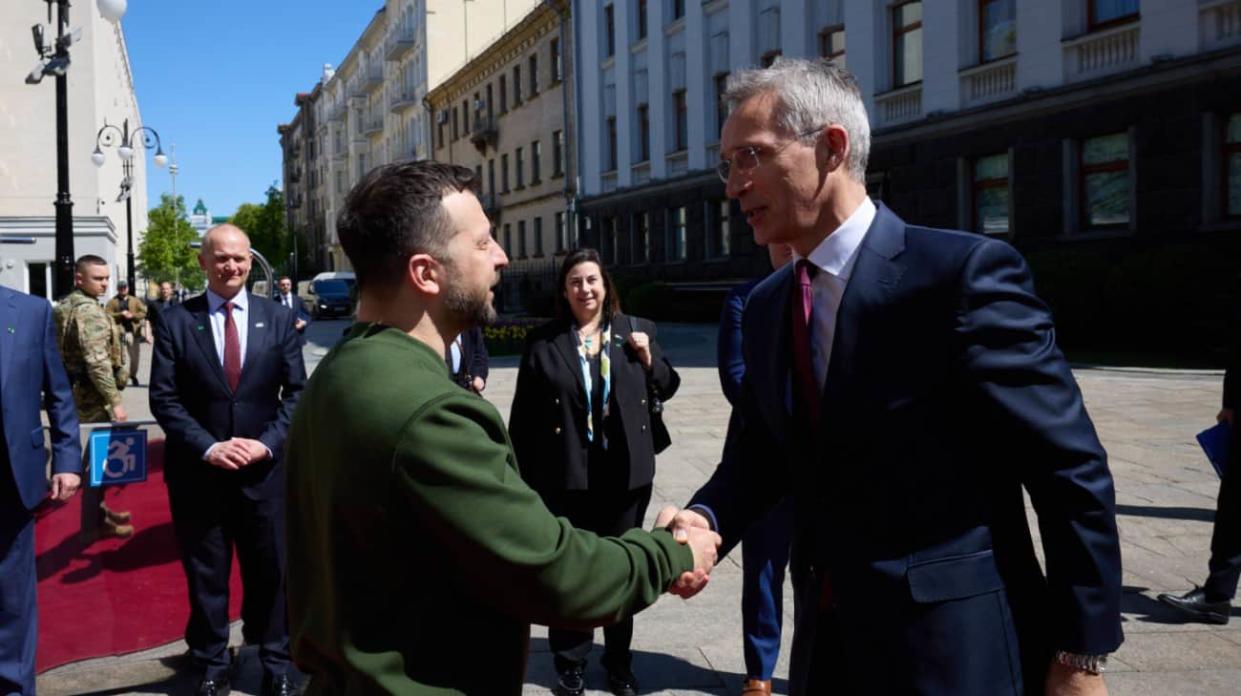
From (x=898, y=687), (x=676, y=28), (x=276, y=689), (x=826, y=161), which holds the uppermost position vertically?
(x=676, y=28)

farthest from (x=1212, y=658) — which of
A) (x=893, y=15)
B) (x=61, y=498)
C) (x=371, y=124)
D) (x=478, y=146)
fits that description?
(x=371, y=124)

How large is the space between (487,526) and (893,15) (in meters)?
25.5

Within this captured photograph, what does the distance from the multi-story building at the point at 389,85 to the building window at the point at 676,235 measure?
13.7 m

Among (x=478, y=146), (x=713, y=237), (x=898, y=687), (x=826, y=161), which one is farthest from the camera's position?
(x=478, y=146)

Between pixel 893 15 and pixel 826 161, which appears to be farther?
pixel 893 15

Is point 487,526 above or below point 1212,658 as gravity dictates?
above

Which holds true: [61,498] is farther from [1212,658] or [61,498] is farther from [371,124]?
[371,124]

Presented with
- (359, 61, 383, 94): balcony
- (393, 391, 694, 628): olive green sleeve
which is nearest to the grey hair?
(393, 391, 694, 628): olive green sleeve

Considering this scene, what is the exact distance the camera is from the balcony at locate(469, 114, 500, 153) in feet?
172

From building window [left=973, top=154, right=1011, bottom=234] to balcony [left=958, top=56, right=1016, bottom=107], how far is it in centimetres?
121

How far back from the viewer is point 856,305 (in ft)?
8.11

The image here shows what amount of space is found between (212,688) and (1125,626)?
4.30 m

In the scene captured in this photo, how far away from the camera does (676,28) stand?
34969mm

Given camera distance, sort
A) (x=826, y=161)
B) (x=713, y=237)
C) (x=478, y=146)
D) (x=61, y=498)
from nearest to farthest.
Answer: (x=826, y=161) < (x=61, y=498) < (x=713, y=237) < (x=478, y=146)
